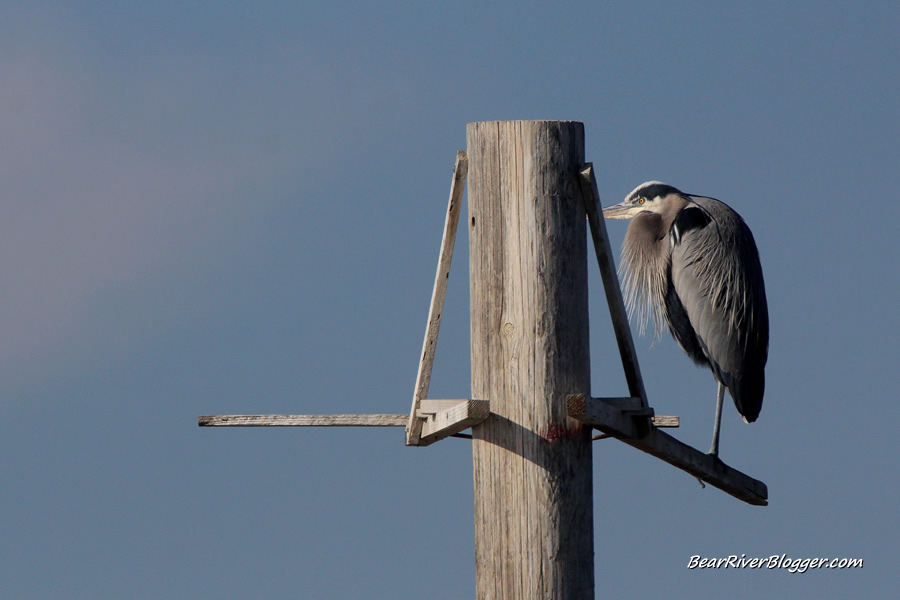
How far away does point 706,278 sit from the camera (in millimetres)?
6668

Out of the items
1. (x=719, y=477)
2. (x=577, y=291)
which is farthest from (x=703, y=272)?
(x=577, y=291)

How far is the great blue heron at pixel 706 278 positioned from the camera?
21.8 feet

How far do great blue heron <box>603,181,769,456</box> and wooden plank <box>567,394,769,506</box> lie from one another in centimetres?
80

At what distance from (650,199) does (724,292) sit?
2.35 ft

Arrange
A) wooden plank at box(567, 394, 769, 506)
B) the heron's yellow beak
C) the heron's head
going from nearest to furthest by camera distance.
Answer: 1. wooden plank at box(567, 394, 769, 506)
2. the heron's head
3. the heron's yellow beak

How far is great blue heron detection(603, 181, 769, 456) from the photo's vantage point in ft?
21.8

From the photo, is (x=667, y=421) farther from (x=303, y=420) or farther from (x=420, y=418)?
(x=303, y=420)

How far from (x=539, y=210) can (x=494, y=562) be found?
1.49 meters

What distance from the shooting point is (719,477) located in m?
5.54

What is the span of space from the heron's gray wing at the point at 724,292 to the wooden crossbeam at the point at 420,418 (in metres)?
2.40

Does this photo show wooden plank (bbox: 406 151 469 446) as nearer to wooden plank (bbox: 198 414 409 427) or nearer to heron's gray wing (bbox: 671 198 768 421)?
wooden plank (bbox: 198 414 409 427)

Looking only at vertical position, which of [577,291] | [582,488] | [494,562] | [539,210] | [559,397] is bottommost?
[494,562]

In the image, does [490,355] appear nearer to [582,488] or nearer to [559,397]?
[559,397]

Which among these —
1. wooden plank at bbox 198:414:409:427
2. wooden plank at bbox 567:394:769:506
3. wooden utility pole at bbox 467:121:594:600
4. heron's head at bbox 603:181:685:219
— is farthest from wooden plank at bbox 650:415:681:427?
heron's head at bbox 603:181:685:219
